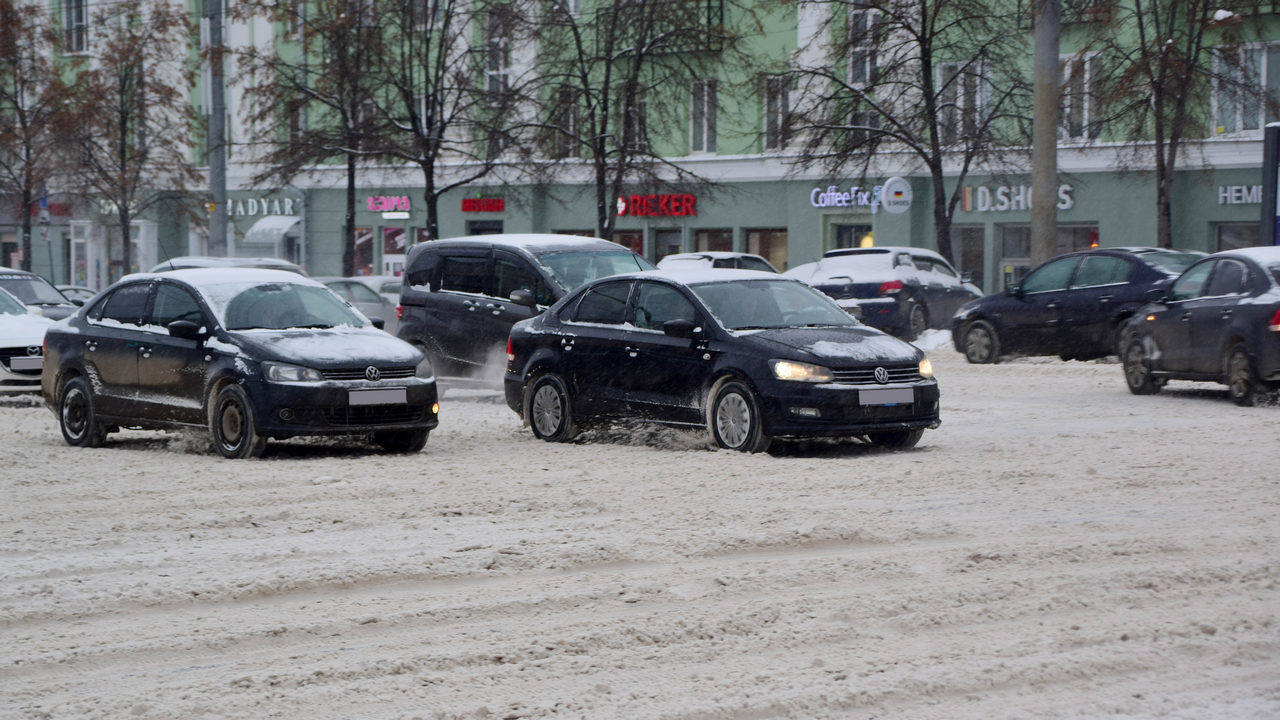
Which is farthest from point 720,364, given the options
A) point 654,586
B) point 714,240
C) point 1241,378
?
point 714,240

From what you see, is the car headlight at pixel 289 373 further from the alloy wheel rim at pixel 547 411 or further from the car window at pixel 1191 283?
the car window at pixel 1191 283

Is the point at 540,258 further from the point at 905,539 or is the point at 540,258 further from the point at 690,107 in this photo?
the point at 690,107

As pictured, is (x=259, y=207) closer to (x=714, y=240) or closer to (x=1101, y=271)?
(x=714, y=240)

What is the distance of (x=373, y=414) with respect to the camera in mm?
13445

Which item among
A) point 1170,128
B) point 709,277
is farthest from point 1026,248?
point 709,277

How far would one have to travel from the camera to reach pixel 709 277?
14.2m

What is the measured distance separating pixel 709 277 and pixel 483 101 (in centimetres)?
2196

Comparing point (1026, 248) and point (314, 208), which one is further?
point (314, 208)

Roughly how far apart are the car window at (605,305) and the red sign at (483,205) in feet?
111

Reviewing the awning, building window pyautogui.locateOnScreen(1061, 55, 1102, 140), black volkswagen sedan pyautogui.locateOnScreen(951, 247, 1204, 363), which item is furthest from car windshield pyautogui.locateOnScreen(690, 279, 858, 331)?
the awning

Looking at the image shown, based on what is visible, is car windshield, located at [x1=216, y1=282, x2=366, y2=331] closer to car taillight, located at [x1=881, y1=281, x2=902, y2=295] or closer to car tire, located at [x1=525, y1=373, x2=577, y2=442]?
car tire, located at [x1=525, y1=373, x2=577, y2=442]

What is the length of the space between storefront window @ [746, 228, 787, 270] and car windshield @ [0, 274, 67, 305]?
69.0 ft

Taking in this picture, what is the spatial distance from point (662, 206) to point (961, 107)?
12.7m

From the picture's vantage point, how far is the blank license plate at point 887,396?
12895 millimetres
